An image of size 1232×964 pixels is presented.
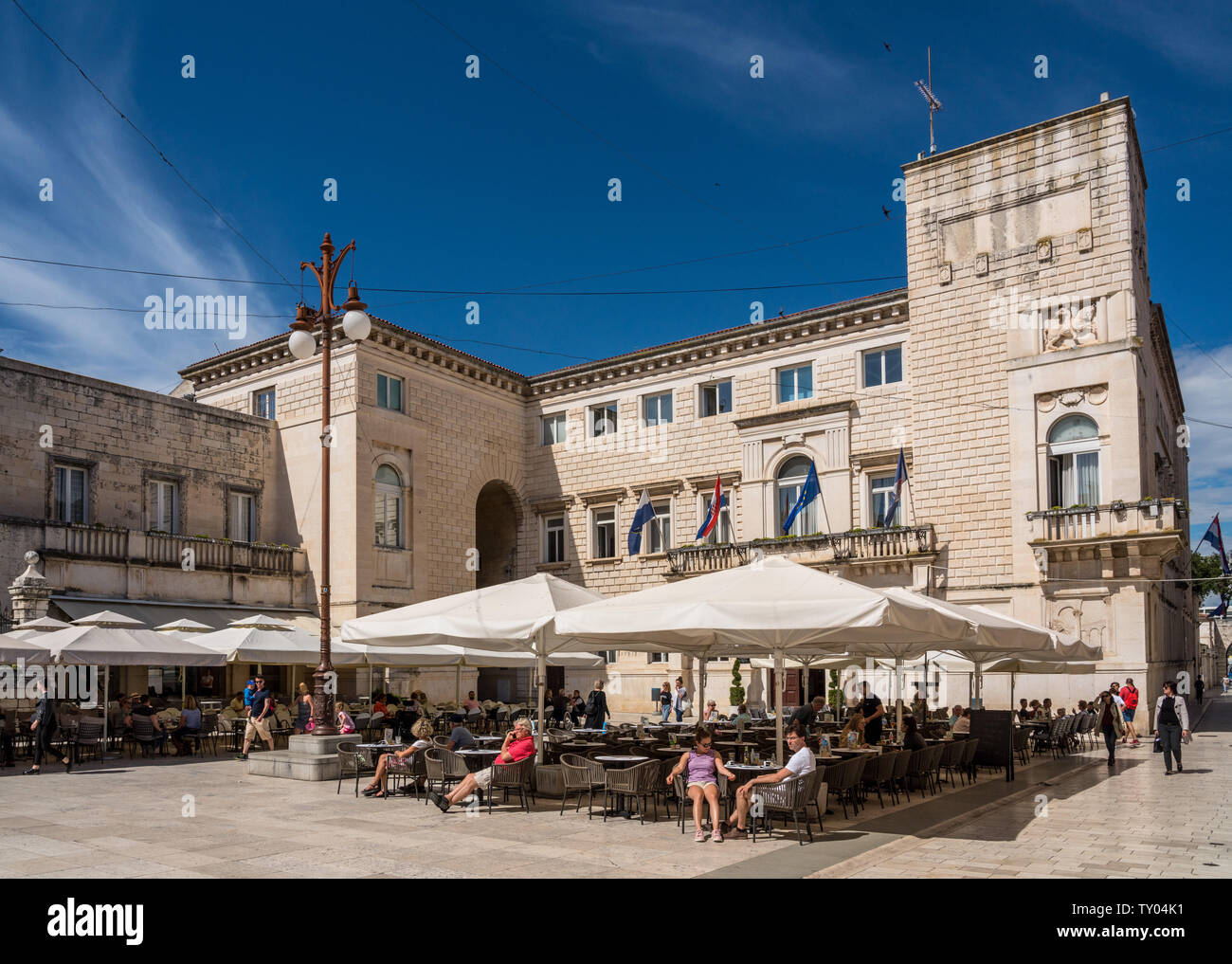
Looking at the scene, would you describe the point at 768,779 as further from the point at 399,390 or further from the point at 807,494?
the point at 399,390

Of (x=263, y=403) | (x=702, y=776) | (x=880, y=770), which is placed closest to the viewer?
(x=702, y=776)

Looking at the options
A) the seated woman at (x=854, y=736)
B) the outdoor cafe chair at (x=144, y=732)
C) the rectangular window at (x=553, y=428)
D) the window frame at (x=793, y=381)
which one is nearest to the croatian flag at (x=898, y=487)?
the window frame at (x=793, y=381)

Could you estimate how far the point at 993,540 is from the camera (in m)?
27.7

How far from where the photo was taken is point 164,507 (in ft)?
98.0

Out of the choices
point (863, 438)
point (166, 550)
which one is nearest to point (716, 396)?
point (863, 438)

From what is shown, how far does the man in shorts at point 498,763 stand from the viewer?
41.9 ft

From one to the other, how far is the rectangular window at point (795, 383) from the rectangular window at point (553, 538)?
9622mm

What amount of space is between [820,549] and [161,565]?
59.8 ft

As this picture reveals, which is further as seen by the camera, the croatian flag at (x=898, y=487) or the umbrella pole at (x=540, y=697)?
the croatian flag at (x=898, y=487)

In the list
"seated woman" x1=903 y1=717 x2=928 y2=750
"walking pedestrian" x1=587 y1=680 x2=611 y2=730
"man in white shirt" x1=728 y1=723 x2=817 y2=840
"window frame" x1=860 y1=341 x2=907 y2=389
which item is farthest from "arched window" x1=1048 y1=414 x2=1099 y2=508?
"man in white shirt" x1=728 y1=723 x2=817 y2=840

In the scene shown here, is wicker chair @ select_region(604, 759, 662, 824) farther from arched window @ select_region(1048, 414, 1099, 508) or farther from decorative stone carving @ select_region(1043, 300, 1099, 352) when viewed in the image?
decorative stone carving @ select_region(1043, 300, 1099, 352)

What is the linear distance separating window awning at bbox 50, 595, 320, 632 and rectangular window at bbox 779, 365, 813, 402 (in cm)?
1574

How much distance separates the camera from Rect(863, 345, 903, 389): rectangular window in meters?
30.9

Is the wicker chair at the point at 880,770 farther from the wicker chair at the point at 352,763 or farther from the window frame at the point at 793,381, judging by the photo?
the window frame at the point at 793,381
